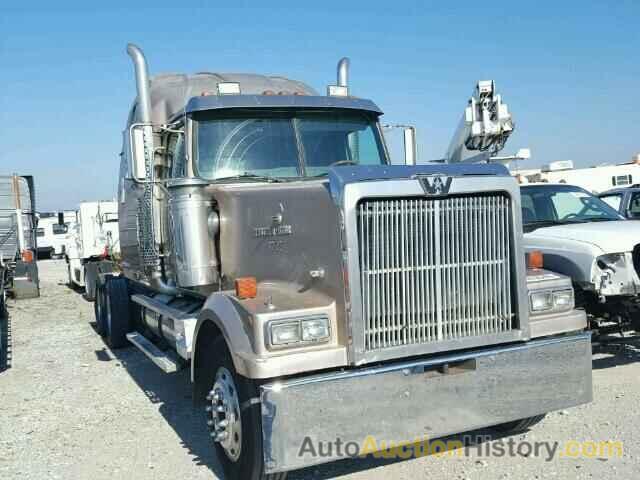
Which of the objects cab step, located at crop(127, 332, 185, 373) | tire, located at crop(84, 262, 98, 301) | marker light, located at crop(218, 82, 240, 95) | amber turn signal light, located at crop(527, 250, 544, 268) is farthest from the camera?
tire, located at crop(84, 262, 98, 301)

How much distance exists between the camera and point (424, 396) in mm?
3613

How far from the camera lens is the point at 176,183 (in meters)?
4.80

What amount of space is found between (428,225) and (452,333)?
0.69 meters

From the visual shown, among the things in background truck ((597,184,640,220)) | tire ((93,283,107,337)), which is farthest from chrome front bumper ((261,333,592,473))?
tire ((93,283,107,337))

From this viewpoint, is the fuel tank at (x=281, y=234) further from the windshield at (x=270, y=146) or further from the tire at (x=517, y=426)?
the tire at (x=517, y=426)

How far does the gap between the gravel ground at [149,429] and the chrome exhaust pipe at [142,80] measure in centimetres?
281

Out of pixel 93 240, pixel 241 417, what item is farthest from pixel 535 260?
pixel 93 240

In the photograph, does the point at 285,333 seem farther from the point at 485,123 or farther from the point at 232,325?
the point at 485,123

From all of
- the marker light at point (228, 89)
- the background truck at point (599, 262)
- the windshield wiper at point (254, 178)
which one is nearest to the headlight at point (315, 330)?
the windshield wiper at point (254, 178)

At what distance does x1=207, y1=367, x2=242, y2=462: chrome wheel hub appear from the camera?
153 inches

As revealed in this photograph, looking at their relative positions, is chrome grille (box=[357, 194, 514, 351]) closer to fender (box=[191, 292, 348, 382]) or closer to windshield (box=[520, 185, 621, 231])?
fender (box=[191, 292, 348, 382])

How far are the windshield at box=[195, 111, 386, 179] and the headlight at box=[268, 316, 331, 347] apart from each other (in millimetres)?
1787

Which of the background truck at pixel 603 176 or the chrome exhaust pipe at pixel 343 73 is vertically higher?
the chrome exhaust pipe at pixel 343 73

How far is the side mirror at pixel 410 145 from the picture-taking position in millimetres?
6336
